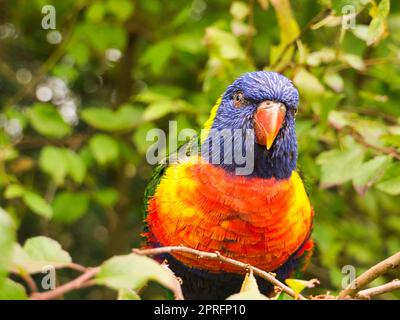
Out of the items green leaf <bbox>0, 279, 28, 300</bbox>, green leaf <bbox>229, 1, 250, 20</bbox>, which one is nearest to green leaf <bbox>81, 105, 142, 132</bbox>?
green leaf <bbox>229, 1, 250, 20</bbox>

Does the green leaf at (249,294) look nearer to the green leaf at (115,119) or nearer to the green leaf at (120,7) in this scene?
the green leaf at (115,119)

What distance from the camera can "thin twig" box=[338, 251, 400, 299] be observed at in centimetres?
136

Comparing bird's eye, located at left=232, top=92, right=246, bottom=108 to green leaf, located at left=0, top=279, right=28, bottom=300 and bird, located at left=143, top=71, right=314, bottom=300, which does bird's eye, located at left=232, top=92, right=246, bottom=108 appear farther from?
green leaf, located at left=0, top=279, right=28, bottom=300

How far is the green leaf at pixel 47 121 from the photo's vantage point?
3035 mm

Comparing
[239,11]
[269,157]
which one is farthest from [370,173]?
[239,11]

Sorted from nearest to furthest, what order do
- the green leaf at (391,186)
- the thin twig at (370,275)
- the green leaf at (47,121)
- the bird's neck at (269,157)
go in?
1. the thin twig at (370,275)
2. the green leaf at (391,186)
3. the bird's neck at (269,157)
4. the green leaf at (47,121)

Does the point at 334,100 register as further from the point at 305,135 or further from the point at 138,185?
the point at 138,185

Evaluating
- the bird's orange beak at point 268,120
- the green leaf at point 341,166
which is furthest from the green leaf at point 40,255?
the green leaf at point 341,166

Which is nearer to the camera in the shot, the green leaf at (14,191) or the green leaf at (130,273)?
the green leaf at (130,273)

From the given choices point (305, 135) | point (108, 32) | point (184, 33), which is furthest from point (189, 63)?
point (305, 135)

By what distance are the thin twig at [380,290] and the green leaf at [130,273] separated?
1.88 ft

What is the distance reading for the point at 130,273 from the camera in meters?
0.97

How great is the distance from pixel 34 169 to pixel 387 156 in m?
2.62

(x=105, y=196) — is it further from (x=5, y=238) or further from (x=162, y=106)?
(x=5, y=238)
